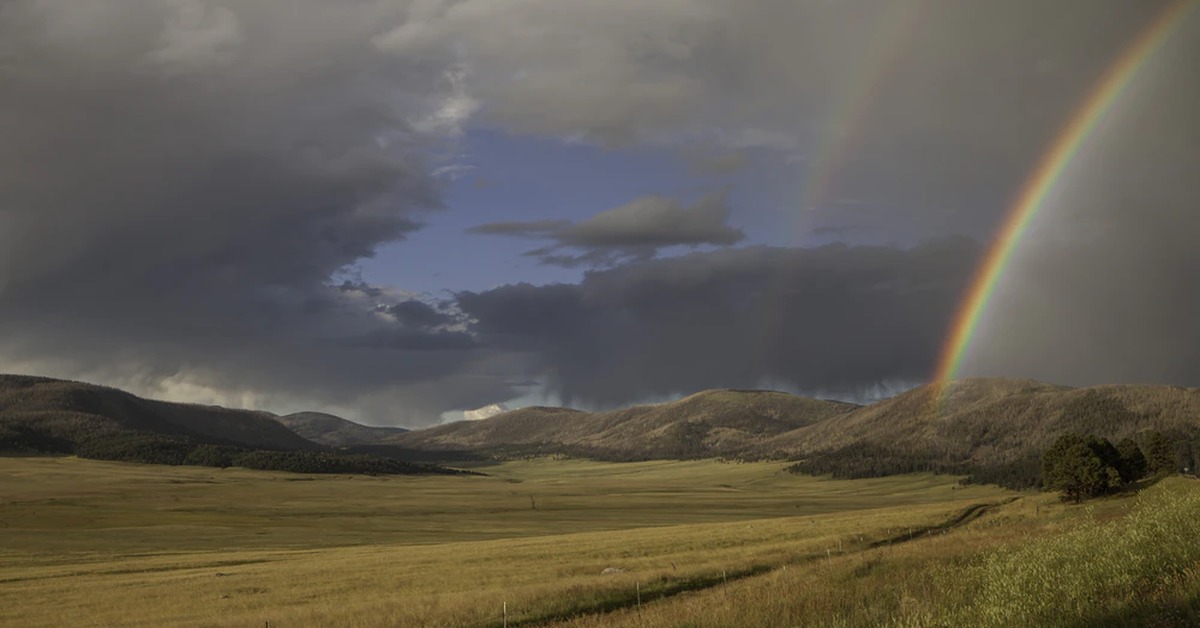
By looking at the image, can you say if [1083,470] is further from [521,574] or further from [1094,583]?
[1094,583]

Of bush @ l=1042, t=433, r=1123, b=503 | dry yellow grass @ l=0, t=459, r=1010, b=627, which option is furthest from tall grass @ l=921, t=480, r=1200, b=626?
bush @ l=1042, t=433, r=1123, b=503

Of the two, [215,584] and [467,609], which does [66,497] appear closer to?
[215,584]

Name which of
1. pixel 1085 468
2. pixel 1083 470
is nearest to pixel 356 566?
pixel 1083 470

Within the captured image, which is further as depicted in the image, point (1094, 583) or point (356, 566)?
point (356, 566)

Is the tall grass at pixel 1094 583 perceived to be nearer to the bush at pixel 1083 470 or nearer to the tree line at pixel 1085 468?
the bush at pixel 1083 470

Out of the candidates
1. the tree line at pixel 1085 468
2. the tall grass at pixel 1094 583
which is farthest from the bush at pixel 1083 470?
the tall grass at pixel 1094 583

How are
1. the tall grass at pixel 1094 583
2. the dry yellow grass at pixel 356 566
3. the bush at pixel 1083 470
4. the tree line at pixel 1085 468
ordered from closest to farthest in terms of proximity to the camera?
the tall grass at pixel 1094 583 → the dry yellow grass at pixel 356 566 → the bush at pixel 1083 470 → the tree line at pixel 1085 468

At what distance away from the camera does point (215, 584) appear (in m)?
53.3

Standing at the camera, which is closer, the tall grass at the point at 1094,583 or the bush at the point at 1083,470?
the tall grass at the point at 1094,583

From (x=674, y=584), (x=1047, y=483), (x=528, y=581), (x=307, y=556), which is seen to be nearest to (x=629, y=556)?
(x=528, y=581)

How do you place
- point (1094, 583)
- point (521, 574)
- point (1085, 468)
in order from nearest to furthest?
point (1094, 583), point (521, 574), point (1085, 468)

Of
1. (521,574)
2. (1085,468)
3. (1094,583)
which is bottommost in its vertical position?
(521,574)

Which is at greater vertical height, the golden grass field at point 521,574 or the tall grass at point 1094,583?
the tall grass at point 1094,583

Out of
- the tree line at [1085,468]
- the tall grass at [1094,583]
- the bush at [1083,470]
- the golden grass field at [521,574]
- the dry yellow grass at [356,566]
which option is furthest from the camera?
the tree line at [1085,468]
